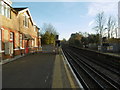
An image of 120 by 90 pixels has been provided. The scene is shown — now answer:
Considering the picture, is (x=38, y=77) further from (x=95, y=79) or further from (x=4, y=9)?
(x=4, y=9)

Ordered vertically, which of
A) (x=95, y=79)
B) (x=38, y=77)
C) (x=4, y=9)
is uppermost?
(x=4, y=9)

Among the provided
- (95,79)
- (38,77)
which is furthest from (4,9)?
(95,79)

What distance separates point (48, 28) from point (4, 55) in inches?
1378

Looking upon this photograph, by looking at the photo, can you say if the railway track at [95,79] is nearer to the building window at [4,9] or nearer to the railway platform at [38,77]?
the railway platform at [38,77]

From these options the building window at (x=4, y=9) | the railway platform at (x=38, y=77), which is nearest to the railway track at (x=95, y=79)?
the railway platform at (x=38, y=77)

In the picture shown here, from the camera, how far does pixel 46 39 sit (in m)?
39.8

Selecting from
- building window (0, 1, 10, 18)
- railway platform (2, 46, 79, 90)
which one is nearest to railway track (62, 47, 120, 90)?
railway platform (2, 46, 79, 90)

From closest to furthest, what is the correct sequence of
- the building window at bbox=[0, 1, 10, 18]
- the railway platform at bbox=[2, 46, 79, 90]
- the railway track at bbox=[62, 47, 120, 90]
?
the railway platform at bbox=[2, 46, 79, 90] < the railway track at bbox=[62, 47, 120, 90] < the building window at bbox=[0, 1, 10, 18]

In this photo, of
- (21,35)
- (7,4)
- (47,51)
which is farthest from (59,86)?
(47,51)

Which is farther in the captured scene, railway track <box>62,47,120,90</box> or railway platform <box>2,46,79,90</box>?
railway track <box>62,47,120,90</box>

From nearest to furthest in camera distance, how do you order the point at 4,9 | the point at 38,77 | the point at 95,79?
the point at 38,77 → the point at 95,79 → the point at 4,9

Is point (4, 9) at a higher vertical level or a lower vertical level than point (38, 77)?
higher

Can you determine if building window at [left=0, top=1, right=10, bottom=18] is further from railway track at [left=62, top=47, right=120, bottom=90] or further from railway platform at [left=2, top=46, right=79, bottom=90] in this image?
railway track at [left=62, top=47, right=120, bottom=90]

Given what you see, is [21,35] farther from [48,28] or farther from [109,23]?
[109,23]
